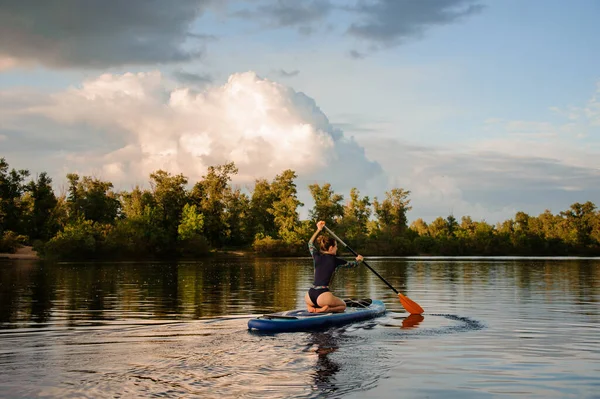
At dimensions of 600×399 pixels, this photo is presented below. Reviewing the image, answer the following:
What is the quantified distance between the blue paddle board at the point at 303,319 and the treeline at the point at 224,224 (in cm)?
7352

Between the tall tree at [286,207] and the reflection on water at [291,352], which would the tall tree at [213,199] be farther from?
the reflection on water at [291,352]

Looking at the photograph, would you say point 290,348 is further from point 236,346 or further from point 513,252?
point 513,252

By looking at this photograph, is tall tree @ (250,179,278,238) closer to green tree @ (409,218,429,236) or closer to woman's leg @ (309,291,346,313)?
green tree @ (409,218,429,236)

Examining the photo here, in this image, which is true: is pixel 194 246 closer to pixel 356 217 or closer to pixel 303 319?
pixel 356 217

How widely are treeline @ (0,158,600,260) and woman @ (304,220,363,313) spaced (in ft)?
242

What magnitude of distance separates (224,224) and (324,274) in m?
92.7

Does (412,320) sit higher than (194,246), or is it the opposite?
(194,246)

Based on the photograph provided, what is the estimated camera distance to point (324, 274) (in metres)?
16.0

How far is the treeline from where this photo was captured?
90438mm

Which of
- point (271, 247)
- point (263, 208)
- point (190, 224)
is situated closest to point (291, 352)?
point (190, 224)

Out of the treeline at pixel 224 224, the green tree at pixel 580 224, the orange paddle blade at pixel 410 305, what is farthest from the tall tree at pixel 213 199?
the orange paddle blade at pixel 410 305

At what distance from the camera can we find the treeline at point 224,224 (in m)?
90.4

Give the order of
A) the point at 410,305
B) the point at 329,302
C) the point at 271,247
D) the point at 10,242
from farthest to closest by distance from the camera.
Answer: the point at 271,247, the point at 10,242, the point at 410,305, the point at 329,302

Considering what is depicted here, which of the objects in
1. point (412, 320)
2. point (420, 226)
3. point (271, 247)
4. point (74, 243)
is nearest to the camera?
point (412, 320)
